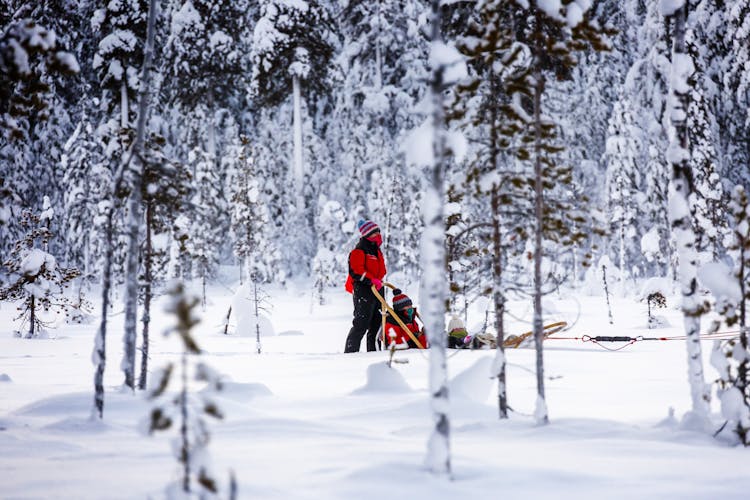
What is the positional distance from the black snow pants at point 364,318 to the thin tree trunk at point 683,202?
570 cm

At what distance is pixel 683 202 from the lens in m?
5.26

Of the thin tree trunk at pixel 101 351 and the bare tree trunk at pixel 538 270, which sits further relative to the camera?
the bare tree trunk at pixel 538 270

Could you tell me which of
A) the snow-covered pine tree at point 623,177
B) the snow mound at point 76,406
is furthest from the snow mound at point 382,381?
the snow-covered pine tree at point 623,177

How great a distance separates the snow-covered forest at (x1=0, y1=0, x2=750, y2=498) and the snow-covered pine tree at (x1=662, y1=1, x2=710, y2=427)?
0.02m

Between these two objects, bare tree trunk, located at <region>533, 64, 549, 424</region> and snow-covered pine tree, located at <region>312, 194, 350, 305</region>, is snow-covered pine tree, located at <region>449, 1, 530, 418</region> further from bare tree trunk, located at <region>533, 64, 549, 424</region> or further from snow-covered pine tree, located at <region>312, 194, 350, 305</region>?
snow-covered pine tree, located at <region>312, 194, 350, 305</region>

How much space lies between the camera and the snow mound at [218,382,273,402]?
6.58 metres

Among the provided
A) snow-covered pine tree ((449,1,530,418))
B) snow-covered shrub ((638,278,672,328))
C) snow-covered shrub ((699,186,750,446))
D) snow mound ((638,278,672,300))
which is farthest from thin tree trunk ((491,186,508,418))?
snow mound ((638,278,672,300))

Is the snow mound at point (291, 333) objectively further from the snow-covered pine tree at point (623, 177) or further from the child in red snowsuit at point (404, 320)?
the snow-covered pine tree at point (623, 177)

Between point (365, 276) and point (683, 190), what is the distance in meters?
5.69

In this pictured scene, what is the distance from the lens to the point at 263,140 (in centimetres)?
3503

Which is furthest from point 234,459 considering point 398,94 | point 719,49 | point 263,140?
point 263,140

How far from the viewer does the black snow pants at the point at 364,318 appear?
409 inches

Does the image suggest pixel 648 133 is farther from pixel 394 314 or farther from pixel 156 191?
pixel 156 191

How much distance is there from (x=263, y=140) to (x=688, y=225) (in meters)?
31.4
